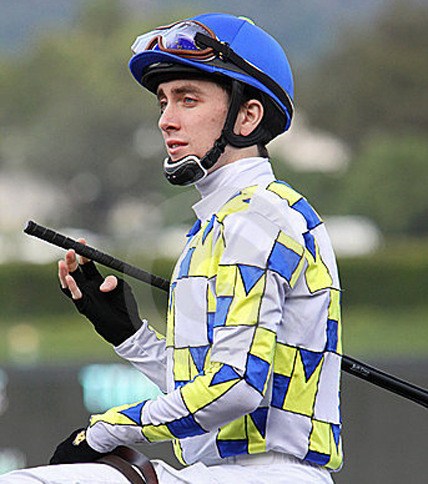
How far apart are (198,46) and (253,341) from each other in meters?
0.72

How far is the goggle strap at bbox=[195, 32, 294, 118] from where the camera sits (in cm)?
322

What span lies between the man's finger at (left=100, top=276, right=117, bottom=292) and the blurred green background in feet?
80.7

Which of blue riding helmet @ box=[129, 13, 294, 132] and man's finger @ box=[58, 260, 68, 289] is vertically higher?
blue riding helmet @ box=[129, 13, 294, 132]

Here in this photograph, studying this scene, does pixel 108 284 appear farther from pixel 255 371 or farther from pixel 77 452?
pixel 255 371

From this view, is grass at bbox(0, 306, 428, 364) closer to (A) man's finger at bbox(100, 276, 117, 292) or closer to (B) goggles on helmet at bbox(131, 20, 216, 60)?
(A) man's finger at bbox(100, 276, 117, 292)

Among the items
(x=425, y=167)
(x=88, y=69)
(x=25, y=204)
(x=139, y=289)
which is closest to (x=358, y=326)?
(x=425, y=167)

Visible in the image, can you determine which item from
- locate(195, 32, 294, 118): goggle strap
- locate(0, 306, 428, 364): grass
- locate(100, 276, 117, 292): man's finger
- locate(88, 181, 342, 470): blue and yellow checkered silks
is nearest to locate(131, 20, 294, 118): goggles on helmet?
locate(195, 32, 294, 118): goggle strap

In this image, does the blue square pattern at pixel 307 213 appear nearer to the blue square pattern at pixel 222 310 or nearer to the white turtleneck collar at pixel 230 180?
the white turtleneck collar at pixel 230 180

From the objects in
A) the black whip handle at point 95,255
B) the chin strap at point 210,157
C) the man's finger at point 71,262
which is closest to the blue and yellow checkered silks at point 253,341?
the chin strap at point 210,157

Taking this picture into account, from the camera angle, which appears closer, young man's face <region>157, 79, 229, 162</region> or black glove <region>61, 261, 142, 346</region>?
young man's face <region>157, 79, 229, 162</region>

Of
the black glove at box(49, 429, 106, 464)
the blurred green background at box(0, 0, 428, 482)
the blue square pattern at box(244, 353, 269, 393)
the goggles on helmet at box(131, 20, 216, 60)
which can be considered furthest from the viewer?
the blurred green background at box(0, 0, 428, 482)

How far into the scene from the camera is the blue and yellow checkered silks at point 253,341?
9.55 ft

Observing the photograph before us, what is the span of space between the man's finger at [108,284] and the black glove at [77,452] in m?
0.66

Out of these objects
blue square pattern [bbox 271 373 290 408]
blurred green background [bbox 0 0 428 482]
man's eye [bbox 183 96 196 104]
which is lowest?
blue square pattern [bbox 271 373 290 408]
